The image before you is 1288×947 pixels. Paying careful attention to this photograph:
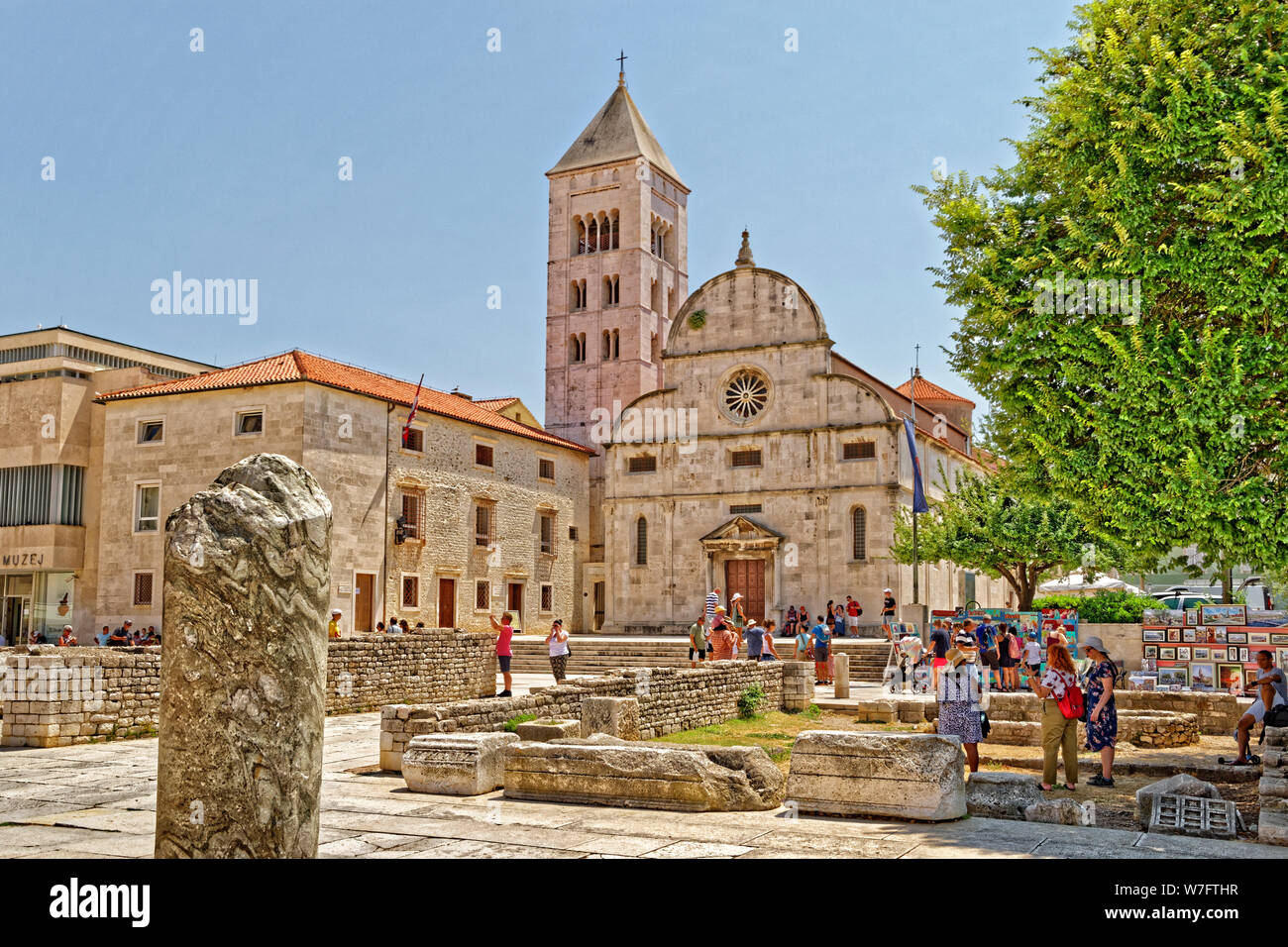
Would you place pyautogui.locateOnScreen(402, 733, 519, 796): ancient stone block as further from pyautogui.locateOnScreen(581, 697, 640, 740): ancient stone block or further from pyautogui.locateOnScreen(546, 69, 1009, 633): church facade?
pyautogui.locateOnScreen(546, 69, 1009, 633): church facade

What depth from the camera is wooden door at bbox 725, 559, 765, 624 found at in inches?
1555

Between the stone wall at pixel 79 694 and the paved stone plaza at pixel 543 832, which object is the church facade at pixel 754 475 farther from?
the paved stone plaza at pixel 543 832

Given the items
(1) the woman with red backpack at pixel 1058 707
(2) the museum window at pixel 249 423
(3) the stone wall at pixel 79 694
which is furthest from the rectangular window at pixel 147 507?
(1) the woman with red backpack at pixel 1058 707

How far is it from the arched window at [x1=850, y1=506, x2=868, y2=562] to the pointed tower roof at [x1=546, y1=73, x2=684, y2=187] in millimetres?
25499

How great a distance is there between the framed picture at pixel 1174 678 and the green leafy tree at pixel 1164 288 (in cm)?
890

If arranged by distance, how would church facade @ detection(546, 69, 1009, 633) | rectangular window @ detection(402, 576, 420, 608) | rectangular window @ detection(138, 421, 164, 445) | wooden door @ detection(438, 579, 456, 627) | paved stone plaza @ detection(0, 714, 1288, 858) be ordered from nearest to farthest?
paved stone plaza @ detection(0, 714, 1288, 858), rectangular window @ detection(138, 421, 164, 445), rectangular window @ detection(402, 576, 420, 608), wooden door @ detection(438, 579, 456, 627), church facade @ detection(546, 69, 1009, 633)

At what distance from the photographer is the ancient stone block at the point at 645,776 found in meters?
9.45

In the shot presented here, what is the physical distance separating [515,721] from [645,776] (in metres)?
4.17

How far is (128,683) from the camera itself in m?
15.2

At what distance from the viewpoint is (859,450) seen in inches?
1517

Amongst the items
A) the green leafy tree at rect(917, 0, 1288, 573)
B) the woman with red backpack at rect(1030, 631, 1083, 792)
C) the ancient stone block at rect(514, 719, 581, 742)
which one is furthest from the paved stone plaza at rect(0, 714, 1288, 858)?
the green leafy tree at rect(917, 0, 1288, 573)
